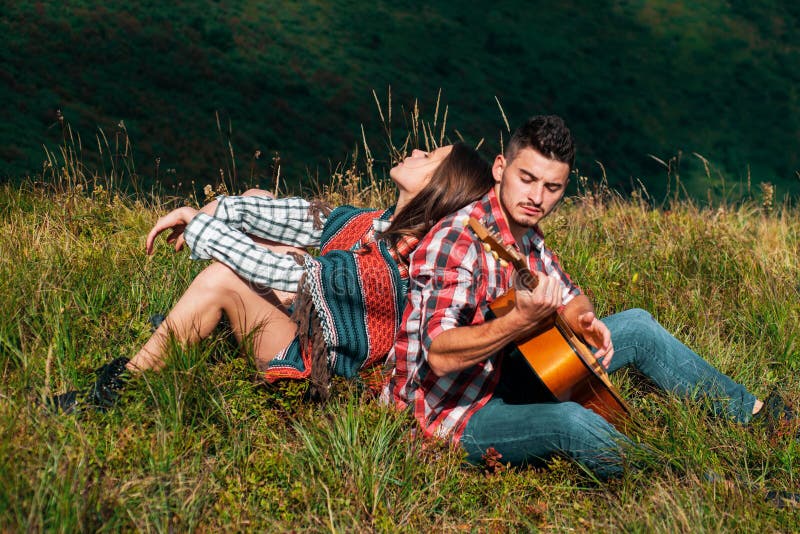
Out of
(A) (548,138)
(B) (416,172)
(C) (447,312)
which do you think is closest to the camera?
(C) (447,312)

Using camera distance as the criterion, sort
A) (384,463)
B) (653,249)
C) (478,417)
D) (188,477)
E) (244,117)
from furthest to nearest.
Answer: (244,117)
(653,249)
(478,417)
(384,463)
(188,477)

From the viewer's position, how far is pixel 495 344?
238cm

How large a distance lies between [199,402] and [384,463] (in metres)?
0.63

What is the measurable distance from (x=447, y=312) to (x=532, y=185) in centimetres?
58

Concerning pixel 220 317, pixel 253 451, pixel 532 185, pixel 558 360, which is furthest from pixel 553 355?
pixel 220 317

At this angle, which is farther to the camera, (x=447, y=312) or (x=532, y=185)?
(x=532, y=185)


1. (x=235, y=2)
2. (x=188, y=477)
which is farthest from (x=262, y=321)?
(x=235, y=2)

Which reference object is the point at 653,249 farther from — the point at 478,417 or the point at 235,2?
the point at 235,2

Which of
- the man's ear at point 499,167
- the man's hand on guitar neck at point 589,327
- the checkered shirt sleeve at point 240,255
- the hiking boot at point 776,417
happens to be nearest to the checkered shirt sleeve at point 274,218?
the checkered shirt sleeve at point 240,255

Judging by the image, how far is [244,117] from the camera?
22.0 m

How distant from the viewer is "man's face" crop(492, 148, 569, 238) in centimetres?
274

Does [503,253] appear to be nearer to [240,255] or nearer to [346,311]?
[346,311]

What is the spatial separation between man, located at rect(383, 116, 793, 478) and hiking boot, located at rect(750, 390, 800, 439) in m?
0.01

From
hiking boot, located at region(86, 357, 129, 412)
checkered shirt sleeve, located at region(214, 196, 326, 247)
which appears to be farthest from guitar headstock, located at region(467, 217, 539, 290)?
hiking boot, located at region(86, 357, 129, 412)
